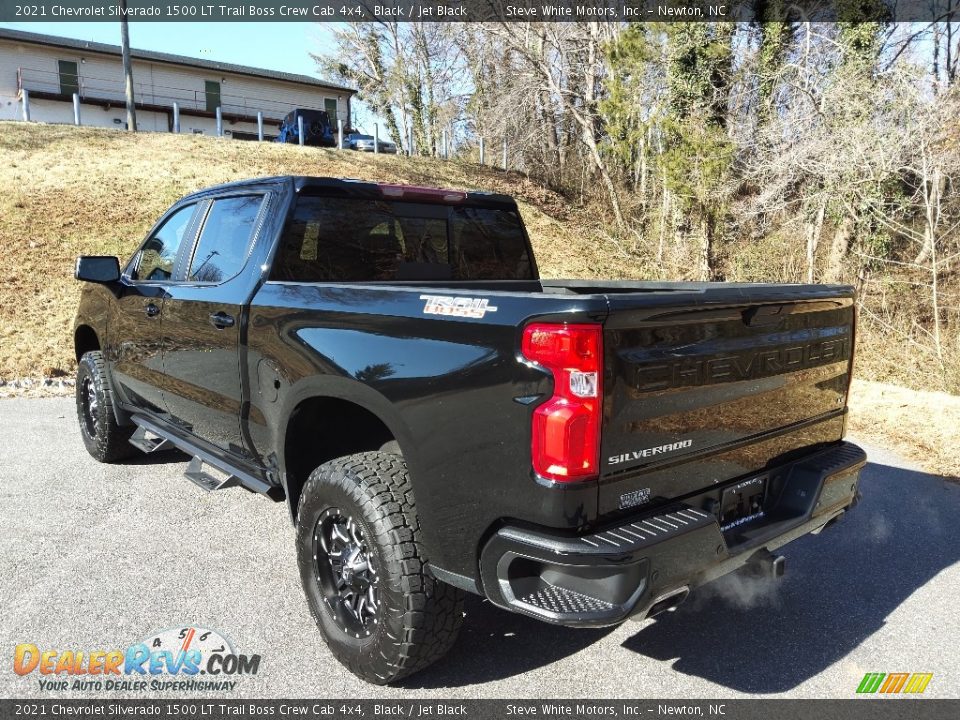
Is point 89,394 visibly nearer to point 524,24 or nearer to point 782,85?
point 782,85

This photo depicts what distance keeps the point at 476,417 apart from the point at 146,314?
304cm

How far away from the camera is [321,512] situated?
290 centimetres

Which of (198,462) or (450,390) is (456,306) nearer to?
(450,390)

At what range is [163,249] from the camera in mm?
4668

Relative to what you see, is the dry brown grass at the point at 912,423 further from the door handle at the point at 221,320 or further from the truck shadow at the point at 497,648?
the door handle at the point at 221,320

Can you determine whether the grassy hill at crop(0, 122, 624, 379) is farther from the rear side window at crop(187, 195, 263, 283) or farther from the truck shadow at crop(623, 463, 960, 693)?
the truck shadow at crop(623, 463, 960, 693)

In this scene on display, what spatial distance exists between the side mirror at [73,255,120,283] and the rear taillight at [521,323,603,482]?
3.62 meters

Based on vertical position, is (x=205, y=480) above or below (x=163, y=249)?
below

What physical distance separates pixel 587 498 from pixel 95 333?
4722 millimetres

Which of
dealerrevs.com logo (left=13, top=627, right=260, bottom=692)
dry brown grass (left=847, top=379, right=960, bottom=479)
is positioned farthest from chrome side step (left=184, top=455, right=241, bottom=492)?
dry brown grass (left=847, top=379, right=960, bottom=479)

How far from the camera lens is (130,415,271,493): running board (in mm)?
3662

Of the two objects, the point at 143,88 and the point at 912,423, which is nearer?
the point at 912,423

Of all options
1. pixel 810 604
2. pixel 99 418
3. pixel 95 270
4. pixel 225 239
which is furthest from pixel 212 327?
pixel 810 604

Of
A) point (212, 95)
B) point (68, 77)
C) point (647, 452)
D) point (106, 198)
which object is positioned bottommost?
point (647, 452)
